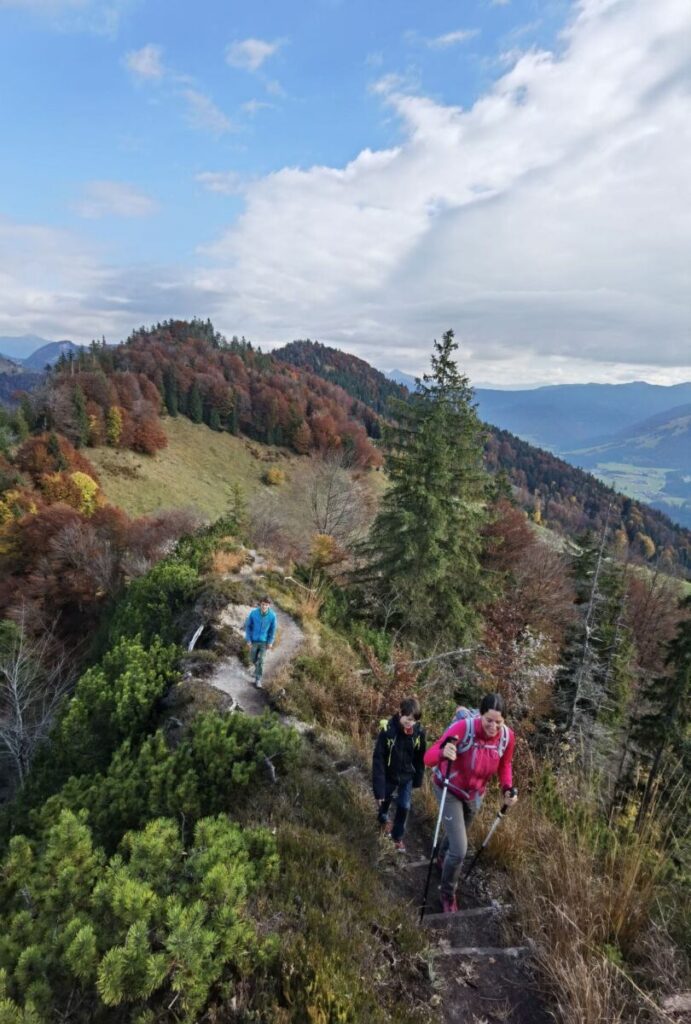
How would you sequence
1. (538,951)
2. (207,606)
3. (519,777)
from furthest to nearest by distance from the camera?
(207,606), (519,777), (538,951)

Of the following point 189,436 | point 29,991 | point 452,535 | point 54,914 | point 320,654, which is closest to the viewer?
point 29,991

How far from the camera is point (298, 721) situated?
7922 millimetres

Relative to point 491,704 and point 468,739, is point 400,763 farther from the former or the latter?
point 491,704

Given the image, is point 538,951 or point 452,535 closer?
point 538,951

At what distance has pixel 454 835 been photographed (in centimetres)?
442

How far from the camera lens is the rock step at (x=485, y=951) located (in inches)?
147

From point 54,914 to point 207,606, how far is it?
889 centimetres

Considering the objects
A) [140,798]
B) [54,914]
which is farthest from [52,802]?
[54,914]

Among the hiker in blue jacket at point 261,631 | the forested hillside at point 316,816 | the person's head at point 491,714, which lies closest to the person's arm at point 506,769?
the person's head at point 491,714

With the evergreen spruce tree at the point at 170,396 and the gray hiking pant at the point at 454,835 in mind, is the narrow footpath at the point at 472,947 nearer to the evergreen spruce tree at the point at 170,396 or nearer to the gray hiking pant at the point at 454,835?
the gray hiking pant at the point at 454,835

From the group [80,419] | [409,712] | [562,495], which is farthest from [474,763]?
[562,495]

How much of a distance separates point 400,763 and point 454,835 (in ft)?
2.81

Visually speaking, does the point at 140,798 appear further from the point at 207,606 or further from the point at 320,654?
the point at 207,606

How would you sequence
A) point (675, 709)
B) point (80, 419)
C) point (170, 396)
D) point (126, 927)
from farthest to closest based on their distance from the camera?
point (170, 396)
point (80, 419)
point (675, 709)
point (126, 927)
